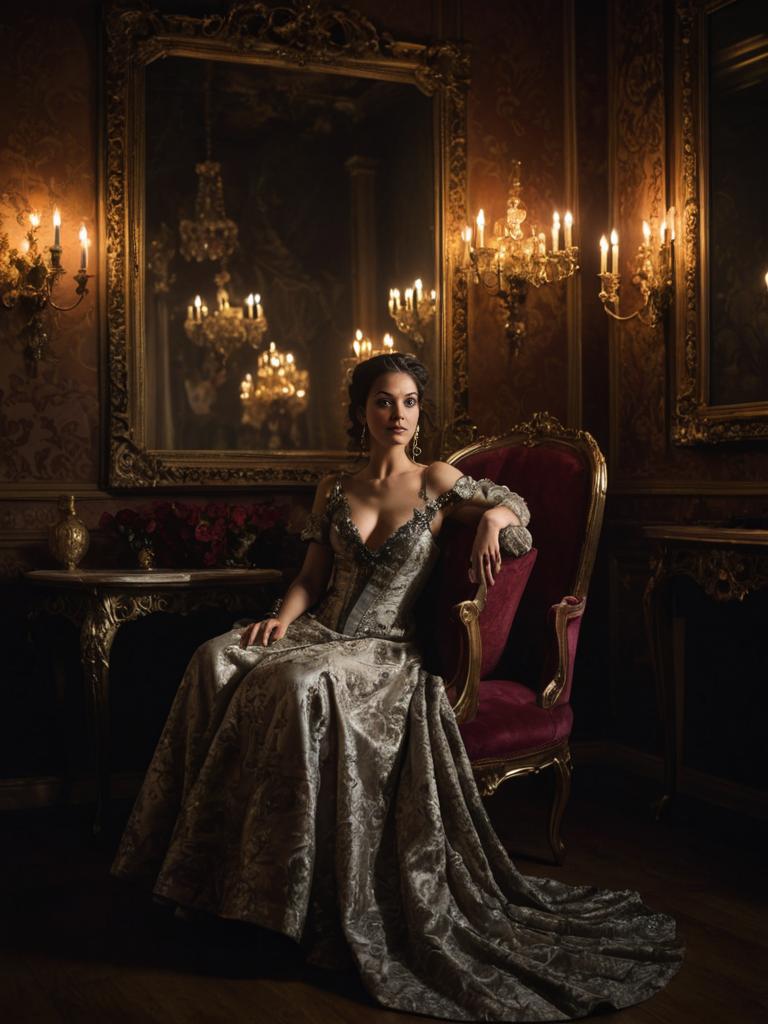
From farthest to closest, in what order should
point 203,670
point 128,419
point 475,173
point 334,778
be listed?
point 475,173 < point 128,419 < point 203,670 < point 334,778

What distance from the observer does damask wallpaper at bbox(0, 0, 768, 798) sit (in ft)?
14.4

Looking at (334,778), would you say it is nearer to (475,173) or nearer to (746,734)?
(746,734)

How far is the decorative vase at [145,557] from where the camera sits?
171 inches

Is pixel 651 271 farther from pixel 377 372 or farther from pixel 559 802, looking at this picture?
pixel 559 802

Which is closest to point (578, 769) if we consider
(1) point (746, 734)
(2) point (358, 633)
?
(1) point (746, 734)

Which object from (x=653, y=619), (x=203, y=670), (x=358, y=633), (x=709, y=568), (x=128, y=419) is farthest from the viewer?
(x=128, y=419)

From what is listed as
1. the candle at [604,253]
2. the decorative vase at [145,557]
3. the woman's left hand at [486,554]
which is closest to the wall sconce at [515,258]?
the candle at [604,253]

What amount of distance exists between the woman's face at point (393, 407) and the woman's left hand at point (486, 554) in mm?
443

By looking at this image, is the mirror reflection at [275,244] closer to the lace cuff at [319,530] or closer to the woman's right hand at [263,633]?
the lace cuff at [319,530]

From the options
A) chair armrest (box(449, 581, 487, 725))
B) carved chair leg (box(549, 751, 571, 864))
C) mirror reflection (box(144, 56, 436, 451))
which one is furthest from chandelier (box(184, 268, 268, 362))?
carved chair leg (box(549, 751, 571, 864))

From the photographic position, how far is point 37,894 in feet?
11.3

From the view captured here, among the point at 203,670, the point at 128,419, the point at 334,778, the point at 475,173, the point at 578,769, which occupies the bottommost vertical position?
the point at 578,769

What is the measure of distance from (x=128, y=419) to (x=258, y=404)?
1.70 ft

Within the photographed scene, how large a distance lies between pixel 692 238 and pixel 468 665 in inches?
82.7
